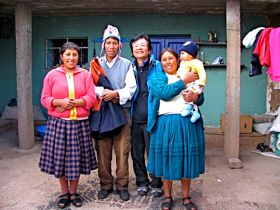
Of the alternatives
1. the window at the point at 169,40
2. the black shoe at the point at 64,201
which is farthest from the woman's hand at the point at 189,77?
the window at the point at 169,40

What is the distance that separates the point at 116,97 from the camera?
3.15 meters

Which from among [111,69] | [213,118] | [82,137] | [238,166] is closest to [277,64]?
Result: [111,69]

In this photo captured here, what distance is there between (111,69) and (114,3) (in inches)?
107

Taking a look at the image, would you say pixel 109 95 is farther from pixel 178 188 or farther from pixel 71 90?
pixel 178 188

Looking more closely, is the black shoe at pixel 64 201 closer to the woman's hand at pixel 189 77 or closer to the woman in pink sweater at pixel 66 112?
the woman in pink sweater at pixel 66 112

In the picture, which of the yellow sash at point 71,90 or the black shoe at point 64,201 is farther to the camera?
the black shoe at point 64,201

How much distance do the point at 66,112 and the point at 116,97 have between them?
1.59 feet

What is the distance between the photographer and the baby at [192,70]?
2.88m

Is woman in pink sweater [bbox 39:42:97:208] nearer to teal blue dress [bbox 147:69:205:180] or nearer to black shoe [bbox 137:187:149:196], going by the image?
teal blue dress [bbox 147:69:205:180]

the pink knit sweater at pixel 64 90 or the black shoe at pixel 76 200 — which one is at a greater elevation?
the pink knit sweater at pixel 64 90

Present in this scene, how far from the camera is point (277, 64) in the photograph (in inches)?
111

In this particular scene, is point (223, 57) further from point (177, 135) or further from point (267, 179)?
point (177, 135)

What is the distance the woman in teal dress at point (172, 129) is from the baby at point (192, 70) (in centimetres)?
5

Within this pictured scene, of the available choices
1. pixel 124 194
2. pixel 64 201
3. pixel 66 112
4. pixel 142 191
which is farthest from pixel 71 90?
pixel 142 191
